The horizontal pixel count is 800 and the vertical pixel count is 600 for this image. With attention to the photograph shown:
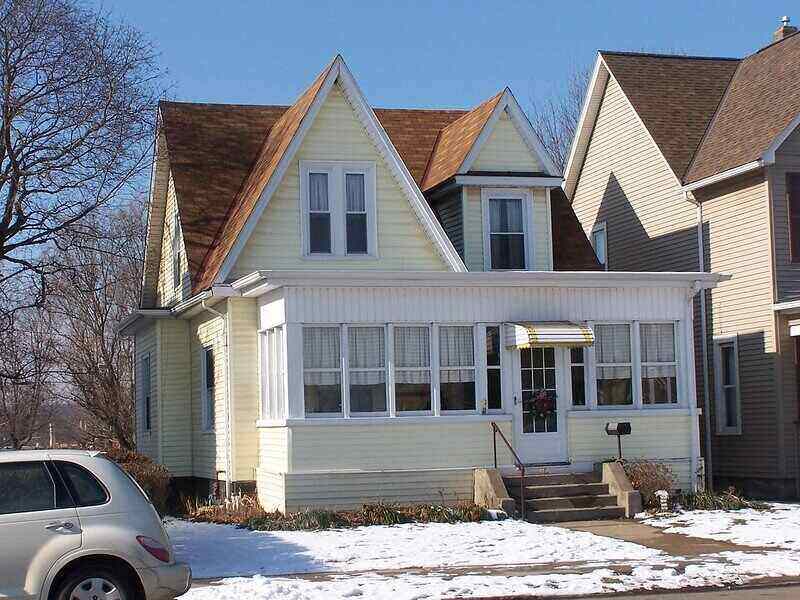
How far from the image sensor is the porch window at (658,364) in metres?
21.8

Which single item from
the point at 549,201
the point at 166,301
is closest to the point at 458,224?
the point at 549,201

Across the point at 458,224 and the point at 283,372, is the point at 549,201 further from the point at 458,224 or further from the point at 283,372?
the point at 283,372

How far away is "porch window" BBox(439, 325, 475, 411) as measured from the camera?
2072 centimetres

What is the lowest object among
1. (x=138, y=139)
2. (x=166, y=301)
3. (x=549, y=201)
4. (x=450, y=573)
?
(x=450, y=573)

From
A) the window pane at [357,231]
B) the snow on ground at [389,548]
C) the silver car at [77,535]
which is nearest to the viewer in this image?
the silver car at [77,535]

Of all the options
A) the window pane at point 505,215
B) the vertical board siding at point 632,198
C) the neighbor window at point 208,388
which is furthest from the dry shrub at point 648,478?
the neighbor window at point 208,388

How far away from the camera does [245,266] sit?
72.6ft

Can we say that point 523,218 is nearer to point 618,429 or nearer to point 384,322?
point 384,322

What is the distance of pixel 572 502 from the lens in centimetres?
2000

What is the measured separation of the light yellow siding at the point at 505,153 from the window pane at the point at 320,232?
3.36 metres

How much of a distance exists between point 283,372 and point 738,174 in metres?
10.3

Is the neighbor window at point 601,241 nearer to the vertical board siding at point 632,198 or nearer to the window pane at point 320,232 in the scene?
the vertical board siding at point 632,198

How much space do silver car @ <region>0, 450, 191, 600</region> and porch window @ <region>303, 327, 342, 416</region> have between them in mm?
9247

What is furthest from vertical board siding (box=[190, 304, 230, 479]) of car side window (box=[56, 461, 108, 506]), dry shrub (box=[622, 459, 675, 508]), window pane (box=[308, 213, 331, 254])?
car side window (box=[56, 461, 108, 506])
